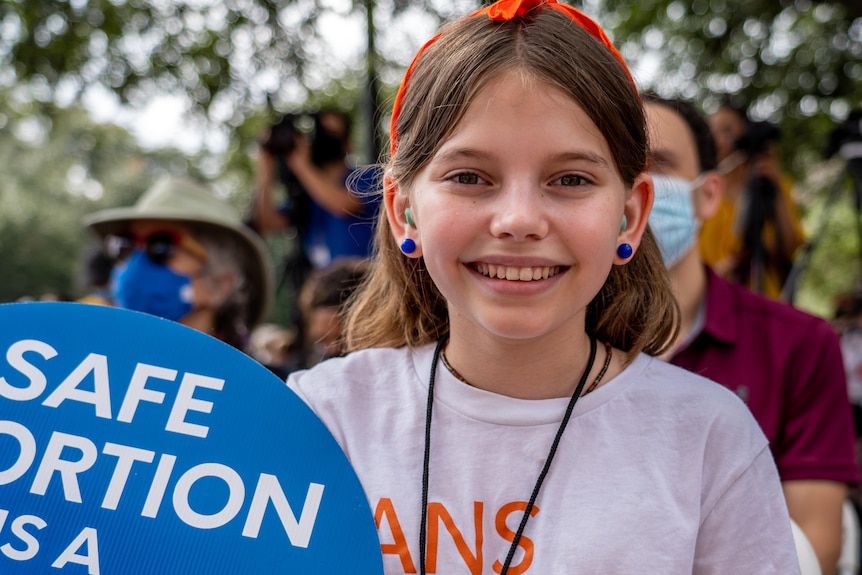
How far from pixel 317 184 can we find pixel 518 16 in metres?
3.16

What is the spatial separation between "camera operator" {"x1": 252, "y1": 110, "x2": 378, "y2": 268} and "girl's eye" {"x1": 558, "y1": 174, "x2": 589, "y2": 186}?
9.83ft

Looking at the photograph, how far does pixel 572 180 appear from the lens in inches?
55.5

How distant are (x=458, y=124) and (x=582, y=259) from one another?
27cm

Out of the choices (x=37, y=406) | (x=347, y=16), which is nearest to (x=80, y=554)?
(x=37, y=406)

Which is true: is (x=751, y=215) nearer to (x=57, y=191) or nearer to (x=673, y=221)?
(x=673, y=221)

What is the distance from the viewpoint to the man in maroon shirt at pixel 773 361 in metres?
2.35

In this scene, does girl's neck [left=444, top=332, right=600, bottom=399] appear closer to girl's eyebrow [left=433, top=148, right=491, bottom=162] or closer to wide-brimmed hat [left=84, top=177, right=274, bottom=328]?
girl's eyebrow [left=433, top=148, right=491, bottom=162]

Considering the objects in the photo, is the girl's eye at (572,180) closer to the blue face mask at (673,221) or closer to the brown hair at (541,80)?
the brown hair at (541,80)

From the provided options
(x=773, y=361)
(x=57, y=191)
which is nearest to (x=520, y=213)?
(x=773, y=361)

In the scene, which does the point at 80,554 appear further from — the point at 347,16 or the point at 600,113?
the point at 347,16

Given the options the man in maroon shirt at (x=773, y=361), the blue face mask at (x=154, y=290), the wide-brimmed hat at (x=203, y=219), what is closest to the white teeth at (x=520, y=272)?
the man in maroon shirt at (x=773, y=361)

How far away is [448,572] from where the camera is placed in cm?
139

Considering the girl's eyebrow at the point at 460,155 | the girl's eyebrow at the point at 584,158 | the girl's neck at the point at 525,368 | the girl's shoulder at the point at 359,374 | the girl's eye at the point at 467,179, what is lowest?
the girl's neck at the point at 525,368

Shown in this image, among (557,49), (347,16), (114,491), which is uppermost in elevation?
(347,16)
